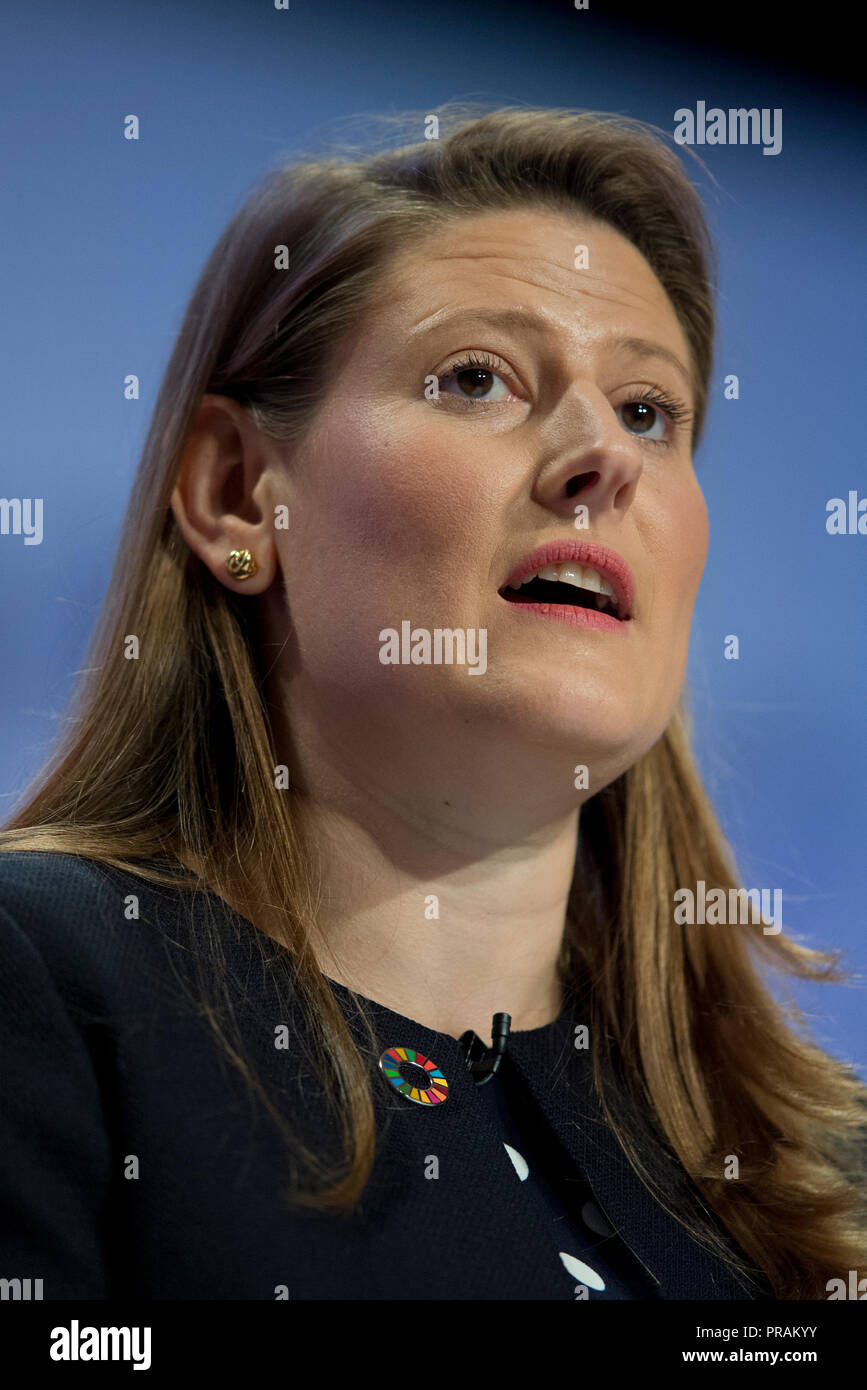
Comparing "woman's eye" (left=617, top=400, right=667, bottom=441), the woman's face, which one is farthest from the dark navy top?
"woman's eye" (left=617, top=400, right=667, bottom=441)

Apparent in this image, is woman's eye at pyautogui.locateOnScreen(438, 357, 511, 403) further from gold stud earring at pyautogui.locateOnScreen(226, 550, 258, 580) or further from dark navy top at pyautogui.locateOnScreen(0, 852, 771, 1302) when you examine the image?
dark navy top at pyautogui.locateOnScreen(0, 852, 771, 1302)

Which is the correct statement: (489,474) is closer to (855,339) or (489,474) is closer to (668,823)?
(668,823)

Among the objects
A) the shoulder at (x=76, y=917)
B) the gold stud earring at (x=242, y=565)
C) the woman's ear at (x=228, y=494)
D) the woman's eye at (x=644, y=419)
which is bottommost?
the shoulder at (x=76, y=917)

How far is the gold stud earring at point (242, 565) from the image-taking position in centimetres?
150

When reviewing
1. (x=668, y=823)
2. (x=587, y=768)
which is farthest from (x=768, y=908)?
(x=587, y=768)

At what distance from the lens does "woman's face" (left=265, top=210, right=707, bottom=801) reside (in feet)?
4.54

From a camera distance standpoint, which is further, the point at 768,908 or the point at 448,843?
the point at 768,908

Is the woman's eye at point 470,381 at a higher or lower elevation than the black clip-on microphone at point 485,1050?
higher

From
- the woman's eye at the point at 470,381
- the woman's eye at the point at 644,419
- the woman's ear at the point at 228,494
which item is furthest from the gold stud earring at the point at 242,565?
the woman's eye at the point at 644,419

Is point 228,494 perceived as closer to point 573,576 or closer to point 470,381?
point 470,381

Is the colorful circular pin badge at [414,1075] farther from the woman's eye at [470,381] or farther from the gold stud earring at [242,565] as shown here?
the woman's eye at [470,381]

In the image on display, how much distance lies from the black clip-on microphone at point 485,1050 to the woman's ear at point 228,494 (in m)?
0.53
